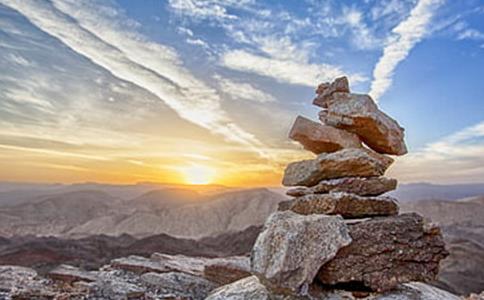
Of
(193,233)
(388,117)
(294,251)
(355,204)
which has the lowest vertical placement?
(193,233)

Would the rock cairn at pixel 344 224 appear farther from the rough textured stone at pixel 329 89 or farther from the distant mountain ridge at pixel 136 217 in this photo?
the distant mountain ridge at pixel 136 217

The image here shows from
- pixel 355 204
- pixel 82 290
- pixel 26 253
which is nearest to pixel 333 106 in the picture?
pixel 355 204

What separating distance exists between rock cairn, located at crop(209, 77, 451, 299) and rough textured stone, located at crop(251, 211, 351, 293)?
20 mm

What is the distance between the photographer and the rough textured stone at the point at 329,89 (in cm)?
1166

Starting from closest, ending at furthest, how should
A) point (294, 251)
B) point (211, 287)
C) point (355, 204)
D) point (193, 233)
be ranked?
point (294, 251) → point (355, 204) → point (211, 287) → point (193, 233)

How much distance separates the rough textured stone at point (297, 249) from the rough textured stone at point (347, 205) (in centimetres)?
80

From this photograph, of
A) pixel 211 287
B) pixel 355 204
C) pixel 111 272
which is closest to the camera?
pixel 355 204

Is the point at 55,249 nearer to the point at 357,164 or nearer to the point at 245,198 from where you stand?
the point at 357,164

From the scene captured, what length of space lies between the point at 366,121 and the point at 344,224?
340 centimetres

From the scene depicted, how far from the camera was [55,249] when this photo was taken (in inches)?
1785

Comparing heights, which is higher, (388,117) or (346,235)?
(388,117)

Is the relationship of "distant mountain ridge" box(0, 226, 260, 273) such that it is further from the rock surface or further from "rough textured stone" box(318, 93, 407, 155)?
"rough textured stone" box(318, 93, 407, 155)

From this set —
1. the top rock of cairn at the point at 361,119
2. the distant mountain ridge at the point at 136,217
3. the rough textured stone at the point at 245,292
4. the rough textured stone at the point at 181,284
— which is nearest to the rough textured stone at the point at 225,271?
the rough textured stone at the point at 181,284

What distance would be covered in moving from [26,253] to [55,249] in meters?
2.93
